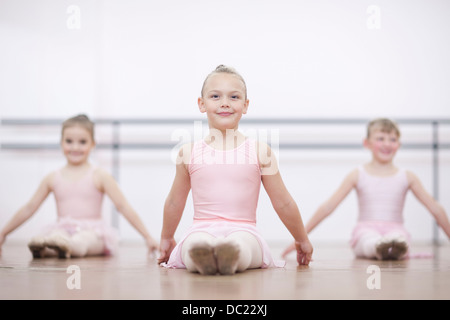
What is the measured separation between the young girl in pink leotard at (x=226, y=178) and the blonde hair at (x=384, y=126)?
2.79 feet

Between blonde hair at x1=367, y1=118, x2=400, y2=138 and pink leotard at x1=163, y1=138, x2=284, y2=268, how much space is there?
2.95 feet

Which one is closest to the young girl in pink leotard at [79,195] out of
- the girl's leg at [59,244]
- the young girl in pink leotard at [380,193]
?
the girl's leg at [59,244]

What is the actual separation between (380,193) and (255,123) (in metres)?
1.32

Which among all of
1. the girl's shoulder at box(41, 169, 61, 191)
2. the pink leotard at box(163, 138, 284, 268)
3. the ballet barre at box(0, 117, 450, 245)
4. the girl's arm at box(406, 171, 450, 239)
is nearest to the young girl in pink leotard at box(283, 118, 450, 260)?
the girl's arm at box(406, 171, 450, 239)

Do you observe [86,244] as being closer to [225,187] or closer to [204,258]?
[225,187]

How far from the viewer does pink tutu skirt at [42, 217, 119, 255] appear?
2.06 metres

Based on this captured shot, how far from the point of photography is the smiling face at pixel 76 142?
2.13 m

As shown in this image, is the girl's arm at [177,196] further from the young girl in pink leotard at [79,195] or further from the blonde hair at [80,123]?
the blonde hair at [80,123]

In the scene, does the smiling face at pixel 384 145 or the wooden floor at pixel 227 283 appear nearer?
the wooden floor at pixel 227 283

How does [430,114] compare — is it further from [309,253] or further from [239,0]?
[309,253]

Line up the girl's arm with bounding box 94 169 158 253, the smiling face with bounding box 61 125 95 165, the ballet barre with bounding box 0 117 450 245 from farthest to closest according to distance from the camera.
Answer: the ballet barre with bounding box 0 117 450 245 < the smiling face with bounding box 61 125 95 165 < the girl's arm with bounding box 94 169 158 253

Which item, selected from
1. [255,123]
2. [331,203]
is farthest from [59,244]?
[255,123]

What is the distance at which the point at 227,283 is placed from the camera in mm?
1121

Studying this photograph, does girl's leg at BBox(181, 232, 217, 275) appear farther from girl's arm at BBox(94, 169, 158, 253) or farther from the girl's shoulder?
the girl's shoulder
